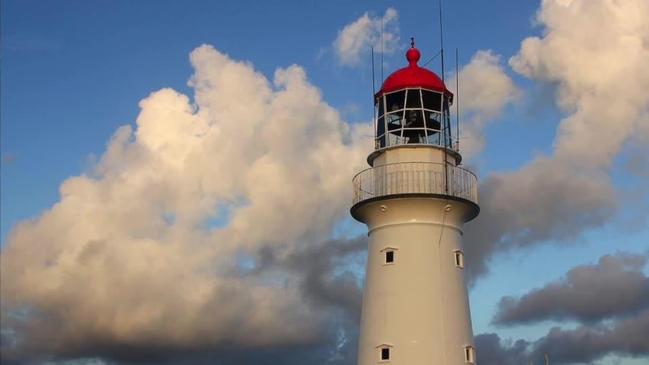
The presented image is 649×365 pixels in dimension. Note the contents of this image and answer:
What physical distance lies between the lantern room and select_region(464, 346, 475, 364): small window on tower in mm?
6870

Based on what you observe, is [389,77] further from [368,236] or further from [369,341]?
[369,341]

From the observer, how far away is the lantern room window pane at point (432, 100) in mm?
36625

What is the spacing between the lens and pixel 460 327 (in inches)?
1359

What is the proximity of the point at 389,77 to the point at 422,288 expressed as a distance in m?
7.67

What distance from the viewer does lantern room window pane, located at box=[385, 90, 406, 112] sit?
36750mm

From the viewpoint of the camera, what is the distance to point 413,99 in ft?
120

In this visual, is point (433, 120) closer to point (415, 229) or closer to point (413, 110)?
point (413, 110)

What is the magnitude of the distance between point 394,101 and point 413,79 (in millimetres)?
1092

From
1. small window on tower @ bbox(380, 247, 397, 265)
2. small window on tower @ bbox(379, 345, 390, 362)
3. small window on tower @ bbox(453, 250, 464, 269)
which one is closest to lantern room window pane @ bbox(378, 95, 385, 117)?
small window on tower @ bbox(380, 247, 397, 265)

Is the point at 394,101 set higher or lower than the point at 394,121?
higher

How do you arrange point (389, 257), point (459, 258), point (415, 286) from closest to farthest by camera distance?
point (415, 286) → point (389, 257) → point (459, 258)

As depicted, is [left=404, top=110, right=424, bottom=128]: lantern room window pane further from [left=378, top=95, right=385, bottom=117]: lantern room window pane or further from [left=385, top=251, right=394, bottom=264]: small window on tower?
[left=385, top=251, right=394, bottom=264]: small window on tower

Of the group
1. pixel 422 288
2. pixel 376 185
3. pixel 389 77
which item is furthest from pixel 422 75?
pixel 422 288

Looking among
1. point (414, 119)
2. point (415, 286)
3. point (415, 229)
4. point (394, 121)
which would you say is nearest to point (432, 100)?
point (414, 119)
